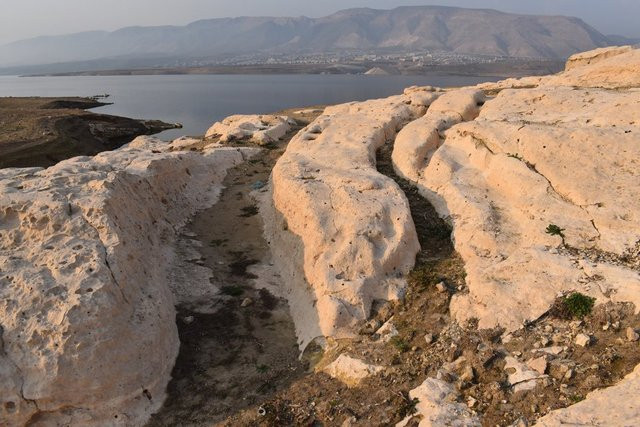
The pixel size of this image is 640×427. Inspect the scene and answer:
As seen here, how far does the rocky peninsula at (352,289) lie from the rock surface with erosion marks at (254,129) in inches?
404

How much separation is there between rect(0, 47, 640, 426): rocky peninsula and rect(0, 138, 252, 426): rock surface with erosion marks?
0.12ft

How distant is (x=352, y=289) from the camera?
1047cm

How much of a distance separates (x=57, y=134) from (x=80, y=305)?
3867 cm

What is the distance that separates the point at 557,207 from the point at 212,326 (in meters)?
8.55

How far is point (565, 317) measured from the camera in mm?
8477

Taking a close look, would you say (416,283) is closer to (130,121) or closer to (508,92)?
(508,92)

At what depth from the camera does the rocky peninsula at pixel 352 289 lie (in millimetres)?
7906

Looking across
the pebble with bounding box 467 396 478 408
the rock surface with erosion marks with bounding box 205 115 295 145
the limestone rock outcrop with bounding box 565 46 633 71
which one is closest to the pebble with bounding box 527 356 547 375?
the pebble with bounding box 467 396 478 408

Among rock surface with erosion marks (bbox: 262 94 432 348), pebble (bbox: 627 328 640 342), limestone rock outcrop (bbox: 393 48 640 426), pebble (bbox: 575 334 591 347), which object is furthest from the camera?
rock surface with erosion marks (bbox: 262 94 432 348)

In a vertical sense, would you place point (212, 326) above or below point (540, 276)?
below

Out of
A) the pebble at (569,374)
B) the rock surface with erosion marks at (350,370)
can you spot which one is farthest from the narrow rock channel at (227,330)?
the pebble at (569,374)

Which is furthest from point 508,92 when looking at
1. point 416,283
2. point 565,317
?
point 565,317

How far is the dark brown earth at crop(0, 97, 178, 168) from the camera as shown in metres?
35.7

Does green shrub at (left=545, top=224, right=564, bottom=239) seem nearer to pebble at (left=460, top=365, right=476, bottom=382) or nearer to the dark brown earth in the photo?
pebble at (left=460, top=365, right=476, bottom=382)
